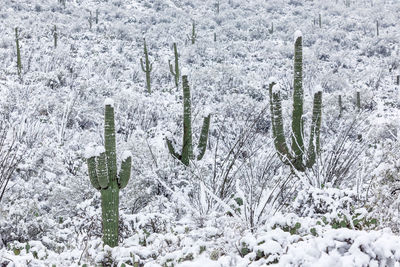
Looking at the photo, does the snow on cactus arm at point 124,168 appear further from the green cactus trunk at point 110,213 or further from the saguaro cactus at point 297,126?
the saguaro cactus at point 297,126

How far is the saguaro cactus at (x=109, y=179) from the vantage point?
5527 millimetres

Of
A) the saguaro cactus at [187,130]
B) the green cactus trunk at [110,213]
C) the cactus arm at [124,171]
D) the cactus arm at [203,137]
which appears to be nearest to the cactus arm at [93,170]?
the green cactus trunk at [110,213]

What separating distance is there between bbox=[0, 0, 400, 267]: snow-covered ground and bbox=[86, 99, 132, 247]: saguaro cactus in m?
0.36

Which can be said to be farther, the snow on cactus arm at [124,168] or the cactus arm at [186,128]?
the cactus arm at [186,128]

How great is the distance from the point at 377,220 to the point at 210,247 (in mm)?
2094

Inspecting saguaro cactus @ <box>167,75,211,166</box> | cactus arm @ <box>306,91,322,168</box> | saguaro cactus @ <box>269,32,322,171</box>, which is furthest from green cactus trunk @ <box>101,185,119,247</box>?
cactus arm @ <box>306,91,322,168</box>

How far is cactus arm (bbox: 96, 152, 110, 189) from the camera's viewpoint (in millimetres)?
5406

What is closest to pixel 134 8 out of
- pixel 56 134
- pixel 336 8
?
pixel 336 8

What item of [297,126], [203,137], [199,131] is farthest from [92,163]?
[199,131]

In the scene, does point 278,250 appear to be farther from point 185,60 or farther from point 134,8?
point 134,8

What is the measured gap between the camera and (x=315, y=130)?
6.48 metres

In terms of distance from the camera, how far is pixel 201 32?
31.5 metres

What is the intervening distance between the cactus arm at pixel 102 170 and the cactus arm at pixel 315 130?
338 centimetres

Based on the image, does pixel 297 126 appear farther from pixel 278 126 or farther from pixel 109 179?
pixel 109 179
